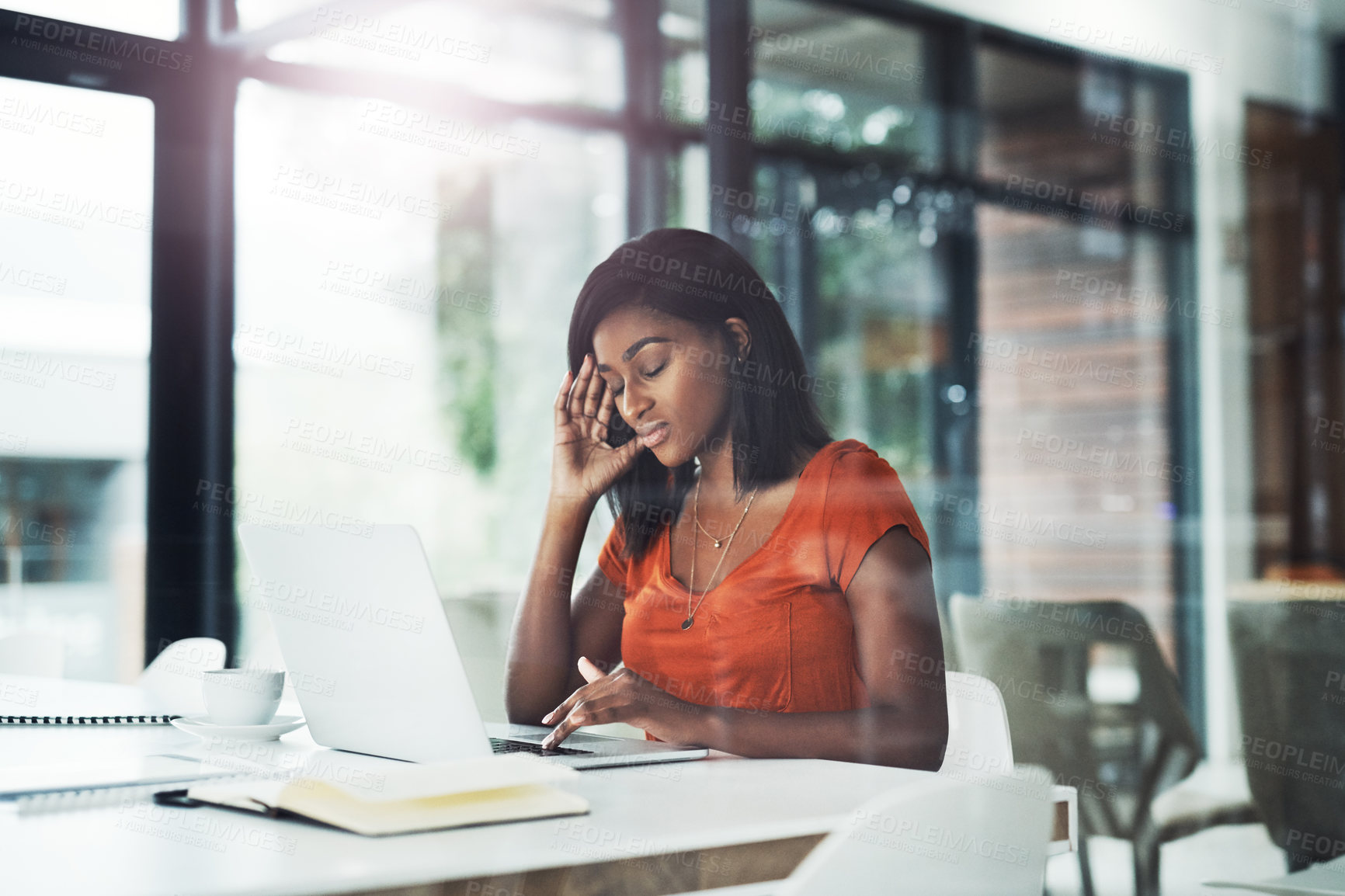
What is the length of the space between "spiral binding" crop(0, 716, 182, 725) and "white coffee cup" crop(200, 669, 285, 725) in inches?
9.1

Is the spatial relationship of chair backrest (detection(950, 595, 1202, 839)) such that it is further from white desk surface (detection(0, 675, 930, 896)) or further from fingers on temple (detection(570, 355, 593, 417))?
white desk surface (detection(0, 675, 930, 896))

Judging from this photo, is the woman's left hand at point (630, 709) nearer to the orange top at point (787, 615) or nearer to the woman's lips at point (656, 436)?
the orange top at point (787, 615)

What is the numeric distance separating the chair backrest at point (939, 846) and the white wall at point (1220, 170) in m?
2.22

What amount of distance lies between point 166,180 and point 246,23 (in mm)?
459

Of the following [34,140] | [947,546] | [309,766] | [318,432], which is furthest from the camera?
[947,546]

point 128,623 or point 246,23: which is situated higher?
point 246,23

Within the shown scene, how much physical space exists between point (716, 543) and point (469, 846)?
1007 millimetres

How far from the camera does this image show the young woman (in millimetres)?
1648

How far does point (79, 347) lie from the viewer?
3232 millimetres

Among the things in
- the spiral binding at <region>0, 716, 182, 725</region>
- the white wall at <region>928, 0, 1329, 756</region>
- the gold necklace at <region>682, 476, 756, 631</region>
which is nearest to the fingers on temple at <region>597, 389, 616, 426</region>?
the gold necklace at <region>682, 476, 756, 631</region>

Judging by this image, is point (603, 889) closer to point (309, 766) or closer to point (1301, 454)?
point (309, 766)

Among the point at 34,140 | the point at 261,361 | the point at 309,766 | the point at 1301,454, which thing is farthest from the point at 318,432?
the point at 1301,454

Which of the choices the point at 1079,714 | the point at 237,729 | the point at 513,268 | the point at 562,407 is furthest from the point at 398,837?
the point at 513,268

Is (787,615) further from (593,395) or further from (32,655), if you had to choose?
(32,655)
